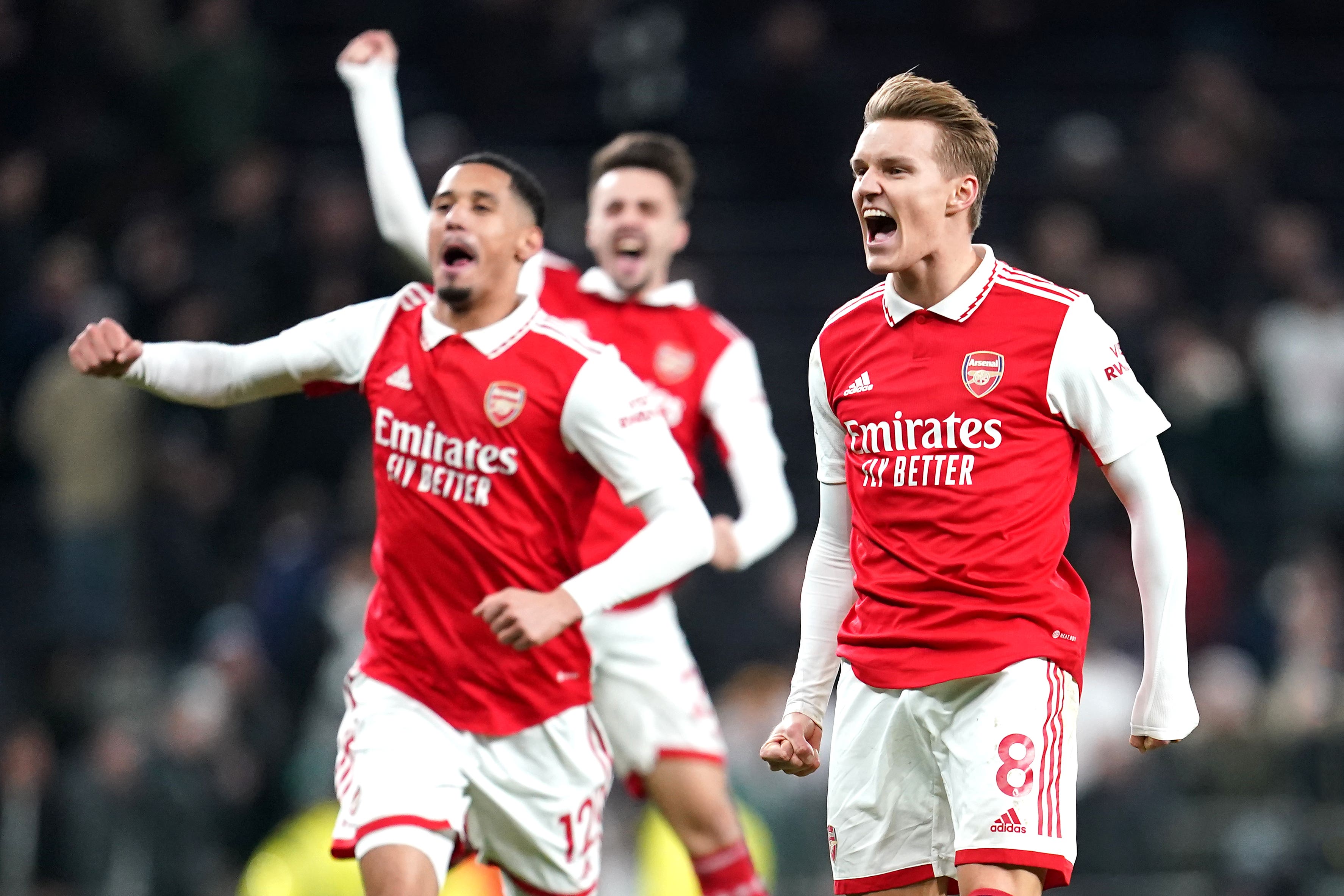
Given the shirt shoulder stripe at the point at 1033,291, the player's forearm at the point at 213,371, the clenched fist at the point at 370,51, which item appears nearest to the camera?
the shirt shoulder stripe at the point at 1033,291

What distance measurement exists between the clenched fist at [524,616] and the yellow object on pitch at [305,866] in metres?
5.54

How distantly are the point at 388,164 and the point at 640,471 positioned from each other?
5.83 feet

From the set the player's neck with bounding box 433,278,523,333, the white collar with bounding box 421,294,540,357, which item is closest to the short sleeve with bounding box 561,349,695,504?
the white collar with bounding box 421,294,540,357

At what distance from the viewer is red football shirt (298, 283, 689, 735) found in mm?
5465

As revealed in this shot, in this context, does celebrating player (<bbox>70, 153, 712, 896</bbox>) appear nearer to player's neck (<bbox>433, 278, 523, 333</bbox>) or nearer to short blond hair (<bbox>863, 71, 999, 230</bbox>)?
player's neck (<bbox>433, 278, 523, 333</bbox>)

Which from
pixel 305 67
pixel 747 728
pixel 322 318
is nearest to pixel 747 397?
pixel 322 318

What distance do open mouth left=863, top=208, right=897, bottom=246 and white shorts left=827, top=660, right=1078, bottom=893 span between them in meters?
1.07

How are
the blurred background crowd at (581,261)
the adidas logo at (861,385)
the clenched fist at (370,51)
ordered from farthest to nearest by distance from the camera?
the blurred background crowd at (581,261) → the clenched fist at (370,51) → the adidas logo at (861,385)

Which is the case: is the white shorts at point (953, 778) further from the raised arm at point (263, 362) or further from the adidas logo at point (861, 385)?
the raised arm at point (263, 362)

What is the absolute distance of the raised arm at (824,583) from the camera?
4.97m

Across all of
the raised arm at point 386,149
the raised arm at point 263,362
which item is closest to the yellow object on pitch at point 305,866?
the raised arm at point 386,149

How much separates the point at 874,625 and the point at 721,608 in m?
7.98

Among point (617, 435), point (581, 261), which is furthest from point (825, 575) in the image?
point (581, 261)

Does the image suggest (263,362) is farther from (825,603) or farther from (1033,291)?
(1033,291)
